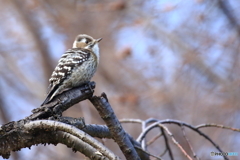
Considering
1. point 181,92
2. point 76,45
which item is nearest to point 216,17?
point 181,92

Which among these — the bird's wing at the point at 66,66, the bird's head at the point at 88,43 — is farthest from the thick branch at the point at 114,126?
the bird's head at the point at 88,43

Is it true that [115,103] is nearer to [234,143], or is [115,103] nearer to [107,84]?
[107,84]

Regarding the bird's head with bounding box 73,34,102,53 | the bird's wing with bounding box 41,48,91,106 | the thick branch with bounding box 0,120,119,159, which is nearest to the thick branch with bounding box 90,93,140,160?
the thick branch with bounding box 0,120,119,159

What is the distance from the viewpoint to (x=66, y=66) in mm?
5586

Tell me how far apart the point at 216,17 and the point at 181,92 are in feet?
6.66

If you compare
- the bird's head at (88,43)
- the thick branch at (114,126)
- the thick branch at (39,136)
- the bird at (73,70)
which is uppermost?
the bird's head at (88,43)

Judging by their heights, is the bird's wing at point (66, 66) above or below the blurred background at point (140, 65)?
below

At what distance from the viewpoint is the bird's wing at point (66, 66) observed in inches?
207

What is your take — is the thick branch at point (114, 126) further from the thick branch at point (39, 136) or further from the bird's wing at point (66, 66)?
the bird's wing at point (66, 66)

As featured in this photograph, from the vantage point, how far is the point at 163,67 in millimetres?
9625

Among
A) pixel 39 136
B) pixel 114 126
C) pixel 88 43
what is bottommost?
pixel 39 136

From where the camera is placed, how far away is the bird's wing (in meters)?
5.25

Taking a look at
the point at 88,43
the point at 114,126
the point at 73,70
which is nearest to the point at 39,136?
the point at 114,126

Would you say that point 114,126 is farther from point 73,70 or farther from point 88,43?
point 88,43
